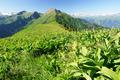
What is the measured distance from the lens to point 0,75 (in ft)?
30.3

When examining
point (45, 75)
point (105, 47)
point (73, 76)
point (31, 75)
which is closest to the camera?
point (73, 76)

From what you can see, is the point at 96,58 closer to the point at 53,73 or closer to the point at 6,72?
the point at 53,73

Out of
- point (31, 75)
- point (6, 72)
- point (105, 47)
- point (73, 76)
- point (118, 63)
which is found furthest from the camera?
point (6, 72)

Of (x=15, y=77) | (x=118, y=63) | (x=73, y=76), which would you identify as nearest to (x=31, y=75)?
(x=15, y=77)

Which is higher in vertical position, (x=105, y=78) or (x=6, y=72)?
(x=105, y=78)

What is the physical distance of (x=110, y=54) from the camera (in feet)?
20.6

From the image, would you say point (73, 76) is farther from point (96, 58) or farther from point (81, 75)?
point (96, 58)

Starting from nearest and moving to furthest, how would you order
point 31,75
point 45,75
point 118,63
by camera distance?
point 118,63, point 45,75, point 31,75

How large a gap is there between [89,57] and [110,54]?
53cm

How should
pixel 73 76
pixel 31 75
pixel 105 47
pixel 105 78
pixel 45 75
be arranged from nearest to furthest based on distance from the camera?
pixel 105 78, pixel 73 76, pixel 105 47, pixel 45 75, pixel 31 75

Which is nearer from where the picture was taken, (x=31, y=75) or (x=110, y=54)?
(x=110, y=54)

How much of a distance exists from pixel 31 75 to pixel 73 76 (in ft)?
9.48

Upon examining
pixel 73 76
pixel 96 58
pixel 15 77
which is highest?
pixel 96 58

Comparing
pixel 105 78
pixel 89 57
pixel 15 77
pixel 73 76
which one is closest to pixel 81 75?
pixel 73 76
